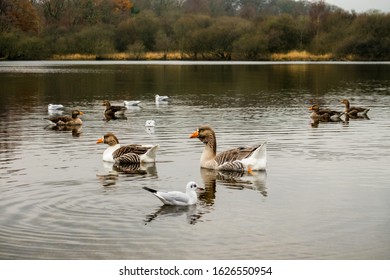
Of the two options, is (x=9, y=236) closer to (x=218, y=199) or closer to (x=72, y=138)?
(x=218, y=199)

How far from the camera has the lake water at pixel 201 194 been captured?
38.4 feet

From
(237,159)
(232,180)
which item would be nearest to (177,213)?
(232,180)

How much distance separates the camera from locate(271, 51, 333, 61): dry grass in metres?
103

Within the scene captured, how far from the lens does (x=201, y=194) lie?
15.5 m

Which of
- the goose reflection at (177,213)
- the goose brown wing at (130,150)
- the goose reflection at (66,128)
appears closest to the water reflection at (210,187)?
the goose reflection at (177,213)

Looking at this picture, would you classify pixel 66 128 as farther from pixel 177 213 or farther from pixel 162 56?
pixel 162 56

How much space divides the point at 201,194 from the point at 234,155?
279cm

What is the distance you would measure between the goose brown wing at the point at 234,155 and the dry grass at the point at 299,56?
8468 cm

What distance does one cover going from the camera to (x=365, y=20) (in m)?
76.4

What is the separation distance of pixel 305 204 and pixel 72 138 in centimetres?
1223

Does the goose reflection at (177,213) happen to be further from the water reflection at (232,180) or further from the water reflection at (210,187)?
the water reflection at (232,180)

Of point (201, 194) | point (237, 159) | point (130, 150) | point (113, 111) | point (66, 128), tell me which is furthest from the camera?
point (113, 111)

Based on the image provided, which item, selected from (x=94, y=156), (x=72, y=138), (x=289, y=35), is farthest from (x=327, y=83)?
(x=289, y=35)

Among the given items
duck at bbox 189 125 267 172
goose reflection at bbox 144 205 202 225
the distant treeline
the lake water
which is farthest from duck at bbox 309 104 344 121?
the distant treeline
